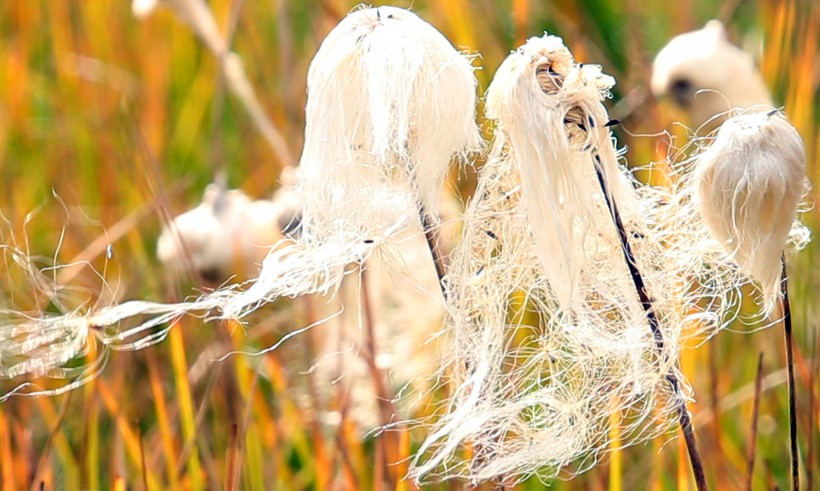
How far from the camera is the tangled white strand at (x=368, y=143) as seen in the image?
43 cm

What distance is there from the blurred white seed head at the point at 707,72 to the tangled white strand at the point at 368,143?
1.75 ft

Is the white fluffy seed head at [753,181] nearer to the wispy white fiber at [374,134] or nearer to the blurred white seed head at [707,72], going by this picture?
the wispy white fiber at [374,134]

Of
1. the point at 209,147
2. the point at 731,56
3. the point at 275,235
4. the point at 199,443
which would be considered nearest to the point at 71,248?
the point at 209,147

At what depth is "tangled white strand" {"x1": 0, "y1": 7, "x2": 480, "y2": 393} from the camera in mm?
430

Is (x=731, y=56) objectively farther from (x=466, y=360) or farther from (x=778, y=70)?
(x=466, y=360)

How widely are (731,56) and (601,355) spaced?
1.85 ft

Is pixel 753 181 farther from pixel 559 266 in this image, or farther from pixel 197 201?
pixel 197 201

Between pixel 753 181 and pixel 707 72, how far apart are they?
0.55 metres

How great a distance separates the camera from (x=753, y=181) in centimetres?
43

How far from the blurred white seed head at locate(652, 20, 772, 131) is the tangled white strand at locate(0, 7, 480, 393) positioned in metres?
0.53

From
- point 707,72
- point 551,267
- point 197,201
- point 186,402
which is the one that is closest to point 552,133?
point 551,267

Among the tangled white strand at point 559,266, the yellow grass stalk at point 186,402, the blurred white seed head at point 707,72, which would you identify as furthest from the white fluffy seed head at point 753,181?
the blurred white seed head at point 707,72

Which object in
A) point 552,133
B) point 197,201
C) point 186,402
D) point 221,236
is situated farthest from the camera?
point 197,201

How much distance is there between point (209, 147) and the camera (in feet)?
5.11
